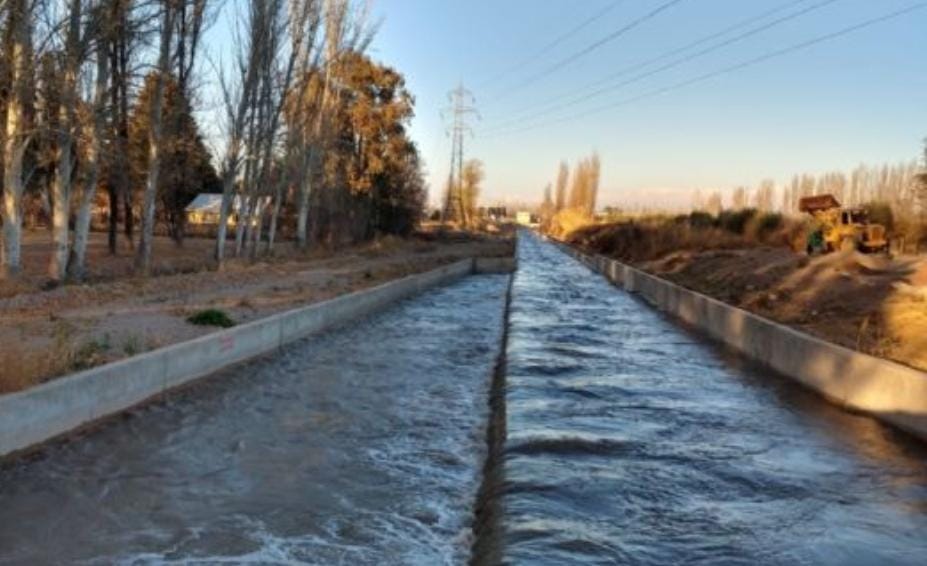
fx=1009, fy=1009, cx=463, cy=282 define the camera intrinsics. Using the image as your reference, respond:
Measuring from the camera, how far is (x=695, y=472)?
30.7 feet

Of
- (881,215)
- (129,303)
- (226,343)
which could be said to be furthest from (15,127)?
(881,215)

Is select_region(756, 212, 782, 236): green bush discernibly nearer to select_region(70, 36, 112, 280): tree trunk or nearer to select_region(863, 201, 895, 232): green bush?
select_region(863, 201, 895, 232): green bush

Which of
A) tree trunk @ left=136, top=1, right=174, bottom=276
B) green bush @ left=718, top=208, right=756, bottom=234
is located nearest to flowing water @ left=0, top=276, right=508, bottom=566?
tree trunk @ left=136, top=1, right=174, bottom=276

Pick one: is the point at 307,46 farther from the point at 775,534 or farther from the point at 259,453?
the point at 775,534

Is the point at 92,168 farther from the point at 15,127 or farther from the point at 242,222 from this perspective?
the point at 242,222

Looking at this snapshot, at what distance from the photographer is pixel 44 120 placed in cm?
2272

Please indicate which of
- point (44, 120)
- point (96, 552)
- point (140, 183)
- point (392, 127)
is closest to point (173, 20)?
point (44, 120)

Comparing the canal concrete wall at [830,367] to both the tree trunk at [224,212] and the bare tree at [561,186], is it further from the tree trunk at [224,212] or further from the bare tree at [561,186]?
the bare tree at [561,186]

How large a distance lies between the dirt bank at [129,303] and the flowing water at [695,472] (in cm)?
493

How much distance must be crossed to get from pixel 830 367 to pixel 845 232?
91.4ft

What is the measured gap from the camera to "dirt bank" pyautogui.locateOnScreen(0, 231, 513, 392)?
1134 cm

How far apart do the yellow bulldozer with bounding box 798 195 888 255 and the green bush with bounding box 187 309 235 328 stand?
26248mm

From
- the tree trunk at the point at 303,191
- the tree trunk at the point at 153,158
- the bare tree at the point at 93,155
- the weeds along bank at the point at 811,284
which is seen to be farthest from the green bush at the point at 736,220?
the bare tree at the point at 93,155

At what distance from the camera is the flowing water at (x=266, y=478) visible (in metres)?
7.12
